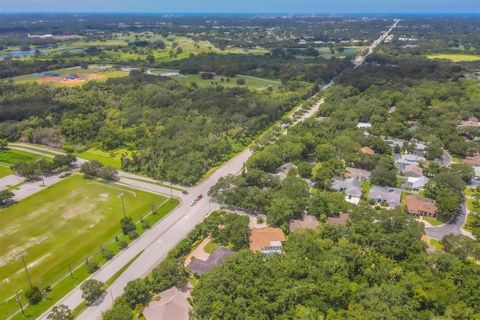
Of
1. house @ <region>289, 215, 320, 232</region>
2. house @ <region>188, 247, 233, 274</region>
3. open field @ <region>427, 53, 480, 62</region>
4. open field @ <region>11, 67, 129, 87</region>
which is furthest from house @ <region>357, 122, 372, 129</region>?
open field @ <region>427, 53, 480, 62</region>

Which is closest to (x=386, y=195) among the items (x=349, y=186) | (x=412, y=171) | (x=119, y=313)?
(x=349, y=186)

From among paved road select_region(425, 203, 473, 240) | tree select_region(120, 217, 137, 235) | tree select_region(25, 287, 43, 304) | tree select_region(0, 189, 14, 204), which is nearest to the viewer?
tree select_region(25, 287, 43, 304)

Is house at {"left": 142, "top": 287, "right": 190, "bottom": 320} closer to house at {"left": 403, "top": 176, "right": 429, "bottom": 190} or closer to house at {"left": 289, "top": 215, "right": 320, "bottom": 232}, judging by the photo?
house at {"left": 289, "top": 215, "right": 320, "bottom": 232}

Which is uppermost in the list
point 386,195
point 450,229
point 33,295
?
point 386,195

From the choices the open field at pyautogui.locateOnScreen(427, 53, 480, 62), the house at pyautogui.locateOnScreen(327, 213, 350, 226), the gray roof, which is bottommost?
the house at pyautogui.locateOnScreen(327, 213, 350, 226)

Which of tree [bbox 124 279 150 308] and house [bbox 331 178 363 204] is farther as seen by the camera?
house [bbox 331 178 363 204]

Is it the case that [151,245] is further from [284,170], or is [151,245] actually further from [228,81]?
[228,81]
